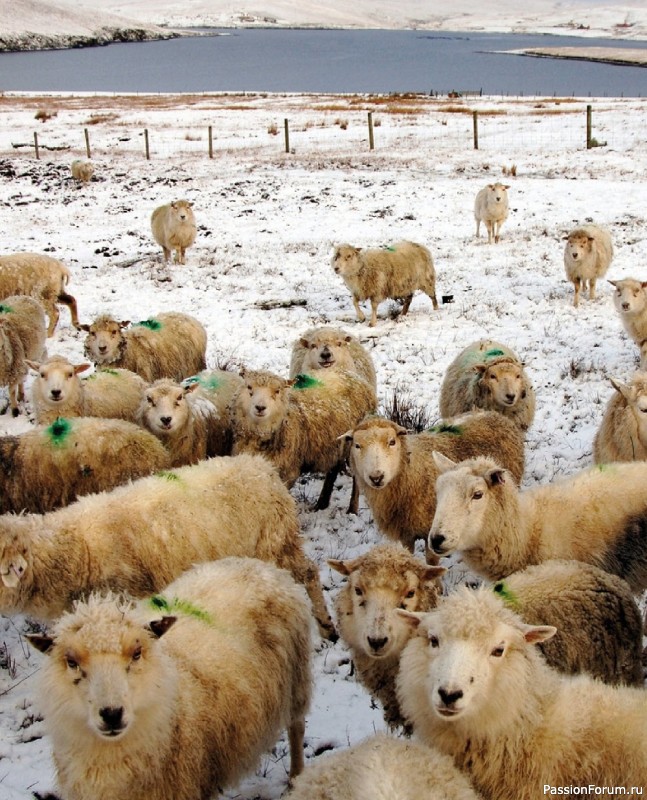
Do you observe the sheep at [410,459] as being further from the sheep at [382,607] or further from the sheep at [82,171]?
the sheep at [82,171]

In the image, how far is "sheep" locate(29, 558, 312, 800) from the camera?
3000mm

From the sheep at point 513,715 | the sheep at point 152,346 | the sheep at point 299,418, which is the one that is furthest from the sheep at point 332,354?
the sheep at point 513,715

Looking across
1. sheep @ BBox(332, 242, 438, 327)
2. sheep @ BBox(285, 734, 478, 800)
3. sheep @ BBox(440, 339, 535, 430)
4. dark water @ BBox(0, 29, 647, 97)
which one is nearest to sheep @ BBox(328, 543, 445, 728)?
sheep @ BBox(285, 734, 478, 800)

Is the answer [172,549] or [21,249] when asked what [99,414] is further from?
[21,249]

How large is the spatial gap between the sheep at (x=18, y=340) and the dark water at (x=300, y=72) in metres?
46.2

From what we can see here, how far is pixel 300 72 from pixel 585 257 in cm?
8135

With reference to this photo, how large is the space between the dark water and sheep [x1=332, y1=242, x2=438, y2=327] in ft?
132

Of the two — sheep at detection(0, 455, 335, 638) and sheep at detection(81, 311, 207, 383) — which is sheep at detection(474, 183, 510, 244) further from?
sheep at detection(0, 455, 335, 638)

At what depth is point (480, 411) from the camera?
667 cm

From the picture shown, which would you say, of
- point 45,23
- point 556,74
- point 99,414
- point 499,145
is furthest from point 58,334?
point 45,23

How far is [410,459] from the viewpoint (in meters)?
5.95

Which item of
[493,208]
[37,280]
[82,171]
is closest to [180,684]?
[37,280]

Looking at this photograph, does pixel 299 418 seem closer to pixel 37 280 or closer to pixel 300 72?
pixel 37 280

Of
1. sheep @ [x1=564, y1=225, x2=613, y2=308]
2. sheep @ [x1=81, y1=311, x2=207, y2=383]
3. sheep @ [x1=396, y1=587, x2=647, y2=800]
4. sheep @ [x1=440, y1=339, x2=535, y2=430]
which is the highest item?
sheep @ [x1=564, y1=225, x2=613, y2=308]
